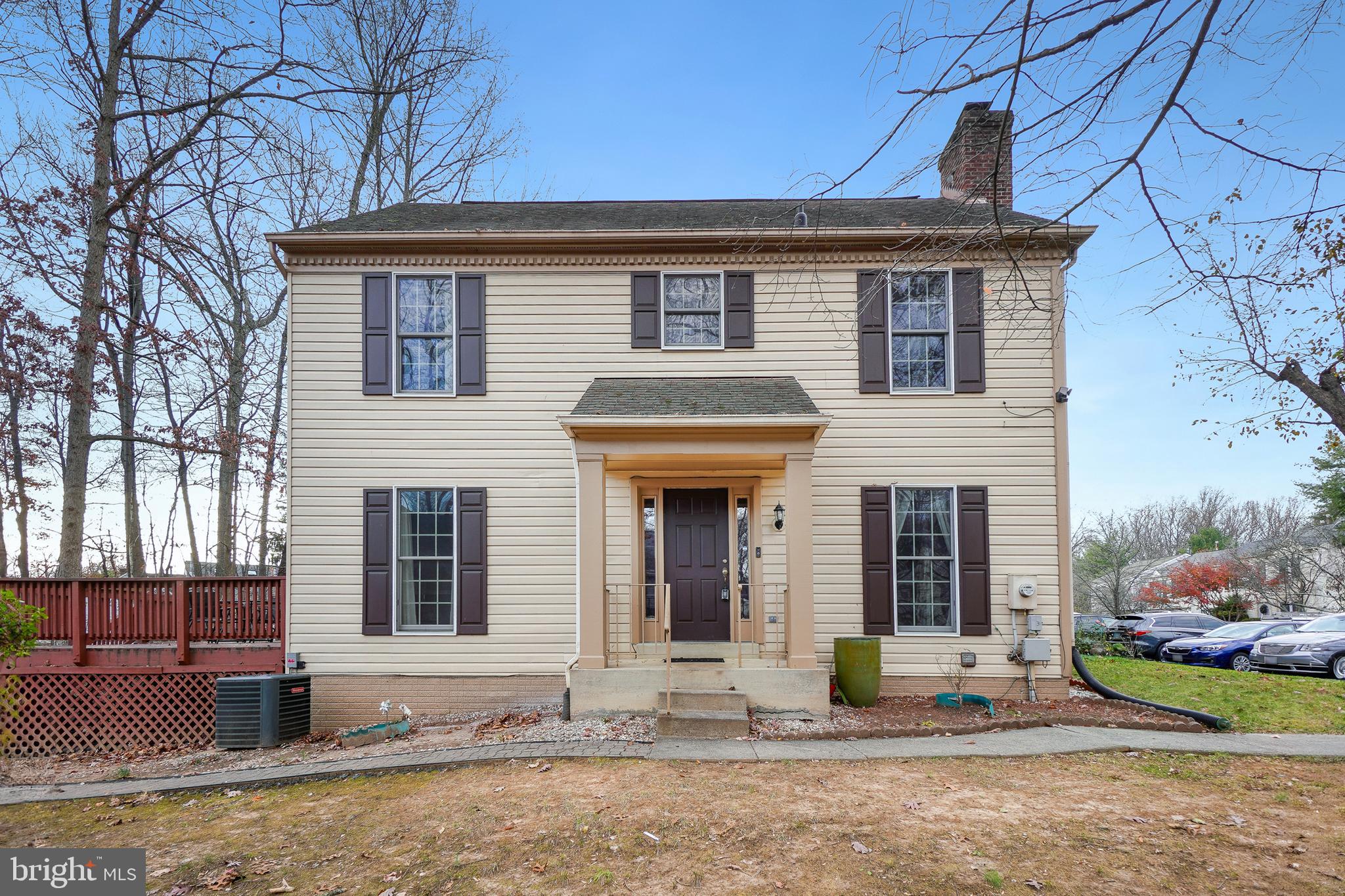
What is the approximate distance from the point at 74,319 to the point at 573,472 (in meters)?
9.37

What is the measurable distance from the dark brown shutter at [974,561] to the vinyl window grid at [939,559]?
5 centimetres

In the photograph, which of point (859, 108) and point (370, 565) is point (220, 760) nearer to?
point (370, 565)

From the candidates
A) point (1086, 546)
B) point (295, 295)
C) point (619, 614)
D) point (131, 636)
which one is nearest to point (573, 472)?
point (619, 614)

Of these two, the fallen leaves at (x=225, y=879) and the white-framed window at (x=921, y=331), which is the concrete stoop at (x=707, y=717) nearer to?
the fallen leaves at (x=225, y=879)

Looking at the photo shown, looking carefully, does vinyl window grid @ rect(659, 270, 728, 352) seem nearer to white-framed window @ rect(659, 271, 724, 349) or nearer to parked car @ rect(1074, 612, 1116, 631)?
white-framed window @ rect(659, 271, 724, 349)

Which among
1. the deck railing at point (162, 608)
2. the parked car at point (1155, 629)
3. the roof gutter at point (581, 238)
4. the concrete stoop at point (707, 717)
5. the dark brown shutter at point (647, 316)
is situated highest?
the roof gutter at point (581, 238)

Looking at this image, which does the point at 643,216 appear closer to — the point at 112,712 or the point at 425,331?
the point at 425,331

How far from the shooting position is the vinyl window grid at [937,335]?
9.15m

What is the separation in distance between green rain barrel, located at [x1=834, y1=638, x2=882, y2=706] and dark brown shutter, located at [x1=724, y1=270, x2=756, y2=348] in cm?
416

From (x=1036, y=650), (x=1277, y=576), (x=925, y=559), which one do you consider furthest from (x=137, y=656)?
(x=1277, y=576)

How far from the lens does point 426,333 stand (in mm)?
9297

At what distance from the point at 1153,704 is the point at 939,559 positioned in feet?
9.83

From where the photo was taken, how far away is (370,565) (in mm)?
8938

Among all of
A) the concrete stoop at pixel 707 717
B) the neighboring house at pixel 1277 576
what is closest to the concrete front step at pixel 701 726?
the concrete stoop at pixel 707 717
